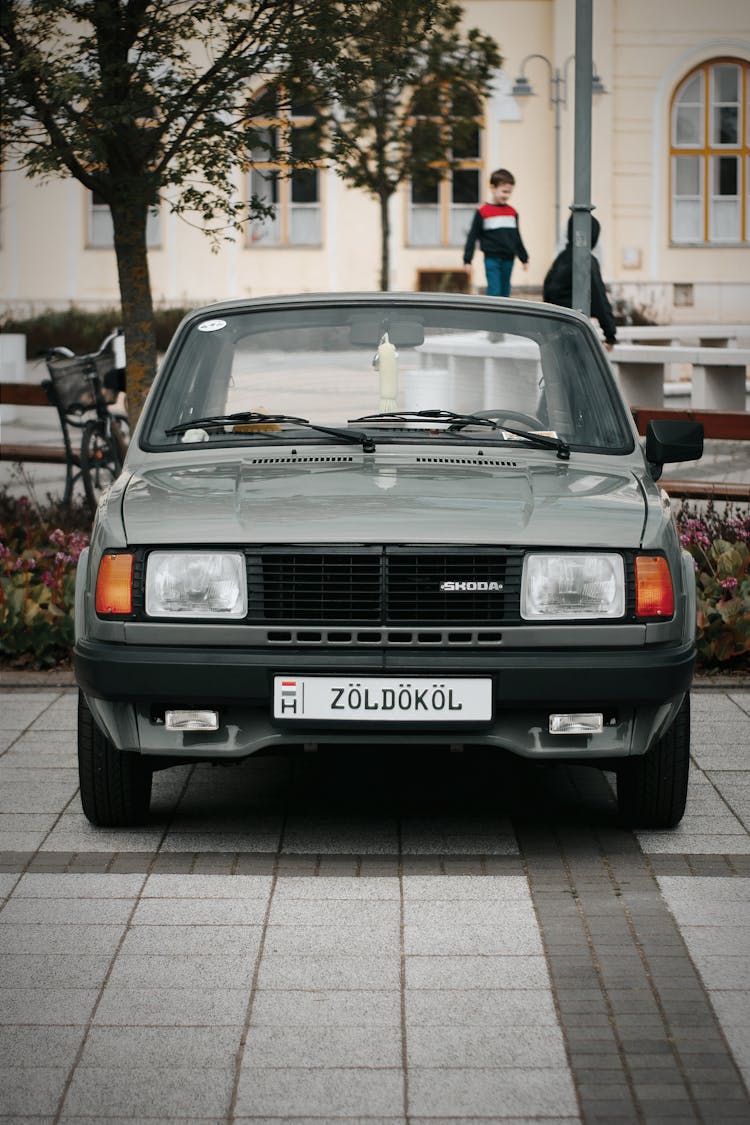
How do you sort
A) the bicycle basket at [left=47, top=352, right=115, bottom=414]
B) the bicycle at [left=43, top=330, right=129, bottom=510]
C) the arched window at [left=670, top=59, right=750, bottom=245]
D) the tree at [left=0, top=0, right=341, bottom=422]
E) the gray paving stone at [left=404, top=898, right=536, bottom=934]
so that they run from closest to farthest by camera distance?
the gray paving stone at [left=404, top=898, right=536, bottom=934], the tree at [left=0, top=0, right=341, bottom=422], the bicycle at [left=43, top=330, right=129, bottom=510], the bicycle basket at [left=47, top=352, right=115, bottom=414], the arched window at [left=670, top=59, right=750, bottom=245]

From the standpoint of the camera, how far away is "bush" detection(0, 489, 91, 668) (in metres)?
8.23

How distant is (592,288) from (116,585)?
8.19 meters

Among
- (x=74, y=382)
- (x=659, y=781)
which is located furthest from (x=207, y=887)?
(x=74, y=382)

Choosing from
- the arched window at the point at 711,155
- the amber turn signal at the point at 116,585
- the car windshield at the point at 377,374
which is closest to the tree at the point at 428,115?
the arched window at the point at 711,155

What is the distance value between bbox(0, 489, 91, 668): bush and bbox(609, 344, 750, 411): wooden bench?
25.8 ft

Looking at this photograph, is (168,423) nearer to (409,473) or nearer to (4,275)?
(409,473)

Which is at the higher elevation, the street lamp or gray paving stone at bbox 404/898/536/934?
the street lamp

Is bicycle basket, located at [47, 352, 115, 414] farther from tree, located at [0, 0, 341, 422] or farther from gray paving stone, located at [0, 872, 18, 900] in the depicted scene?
gray paving stone, located at [0, 872, 18, 900]

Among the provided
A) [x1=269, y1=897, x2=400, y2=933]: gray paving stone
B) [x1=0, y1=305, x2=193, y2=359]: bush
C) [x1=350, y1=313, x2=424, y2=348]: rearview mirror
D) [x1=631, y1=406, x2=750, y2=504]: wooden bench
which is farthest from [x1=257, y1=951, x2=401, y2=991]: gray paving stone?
[x1=0, y1=305, x2=193, y2=359]: bush

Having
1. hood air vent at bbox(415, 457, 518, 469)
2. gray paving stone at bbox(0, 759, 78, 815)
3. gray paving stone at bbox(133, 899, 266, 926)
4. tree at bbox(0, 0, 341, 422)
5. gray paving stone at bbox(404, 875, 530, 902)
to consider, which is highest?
tree at bbox(0, 0, 341, 422)

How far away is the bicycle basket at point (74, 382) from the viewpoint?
12.7m

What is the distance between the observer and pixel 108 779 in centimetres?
546

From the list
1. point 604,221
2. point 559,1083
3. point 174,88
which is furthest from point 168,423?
point 604,221

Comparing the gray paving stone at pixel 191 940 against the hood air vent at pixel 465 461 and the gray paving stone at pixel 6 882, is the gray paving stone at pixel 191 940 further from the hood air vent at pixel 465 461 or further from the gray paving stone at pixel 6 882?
the hood air vent at pixel 465 461
